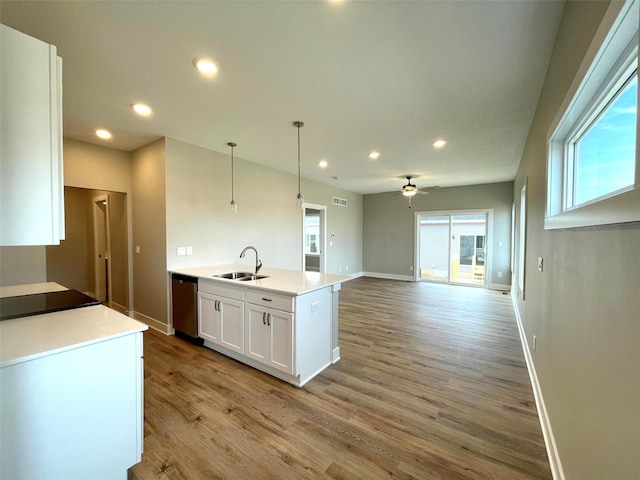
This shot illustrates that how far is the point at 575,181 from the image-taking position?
68.5 inches

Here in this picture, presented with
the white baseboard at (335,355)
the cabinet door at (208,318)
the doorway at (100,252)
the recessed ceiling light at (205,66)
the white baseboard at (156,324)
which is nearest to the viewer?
the recessed ceiling light at (205,66)

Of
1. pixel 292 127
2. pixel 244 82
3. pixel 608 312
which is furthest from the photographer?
pixel 292 127

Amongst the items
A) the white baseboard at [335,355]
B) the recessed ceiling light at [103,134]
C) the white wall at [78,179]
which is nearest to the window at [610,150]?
the white baseboard at [335,355]

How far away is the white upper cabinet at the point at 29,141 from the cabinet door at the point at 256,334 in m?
1.68

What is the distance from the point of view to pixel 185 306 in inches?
133

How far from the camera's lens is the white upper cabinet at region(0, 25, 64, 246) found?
1.10 meters

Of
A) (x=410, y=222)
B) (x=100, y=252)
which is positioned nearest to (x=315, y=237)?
(x=410, y=222)

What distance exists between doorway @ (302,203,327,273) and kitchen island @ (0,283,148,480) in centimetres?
459

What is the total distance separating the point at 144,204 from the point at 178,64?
2.52 m

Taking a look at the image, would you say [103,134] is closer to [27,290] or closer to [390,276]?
[27,290]

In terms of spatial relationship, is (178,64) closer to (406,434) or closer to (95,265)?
(406,434)

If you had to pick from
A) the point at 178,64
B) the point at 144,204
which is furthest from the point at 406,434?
the point at 144,204

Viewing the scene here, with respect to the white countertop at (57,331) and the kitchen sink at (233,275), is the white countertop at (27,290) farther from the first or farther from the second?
the kitchen sink at (233,275)

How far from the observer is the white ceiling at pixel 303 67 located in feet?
5.17
